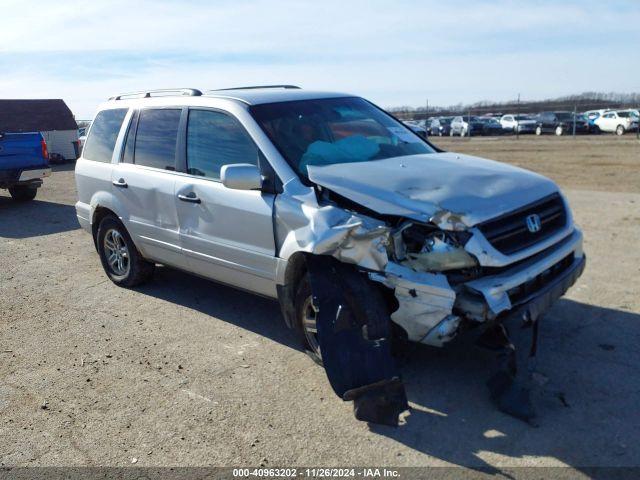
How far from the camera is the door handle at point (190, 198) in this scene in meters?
4.94

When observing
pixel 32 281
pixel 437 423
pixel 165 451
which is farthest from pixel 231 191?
pixel 32 281

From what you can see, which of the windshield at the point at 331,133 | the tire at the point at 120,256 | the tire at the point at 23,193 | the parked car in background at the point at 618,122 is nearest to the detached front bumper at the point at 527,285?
the windshield at the point at 331,133

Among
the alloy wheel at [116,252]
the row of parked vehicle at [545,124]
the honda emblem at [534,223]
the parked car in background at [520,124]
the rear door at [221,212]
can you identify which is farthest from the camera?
the parked car in background at [520,124]

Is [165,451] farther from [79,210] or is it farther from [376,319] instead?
[79,210]

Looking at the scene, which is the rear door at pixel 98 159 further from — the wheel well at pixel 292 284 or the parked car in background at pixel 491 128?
the parked car in background at pixel 491 128

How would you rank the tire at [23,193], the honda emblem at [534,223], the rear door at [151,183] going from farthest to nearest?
the tire at [23,193] < the rear door at [151,183] < the honda emblem at [534,223]

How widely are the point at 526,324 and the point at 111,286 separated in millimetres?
4664

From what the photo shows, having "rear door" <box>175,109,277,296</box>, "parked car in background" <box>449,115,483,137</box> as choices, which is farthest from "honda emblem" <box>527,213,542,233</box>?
"parked car in background" <box>449,115,483,137</box>

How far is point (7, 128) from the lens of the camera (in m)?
24.9

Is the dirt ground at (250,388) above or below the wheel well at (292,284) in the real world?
below

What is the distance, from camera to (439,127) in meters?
43.5

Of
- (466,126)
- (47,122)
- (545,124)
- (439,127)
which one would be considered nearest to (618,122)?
(545,124)

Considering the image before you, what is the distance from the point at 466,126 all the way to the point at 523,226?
38419 mm

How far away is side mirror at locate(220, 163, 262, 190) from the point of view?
14.0 ft
